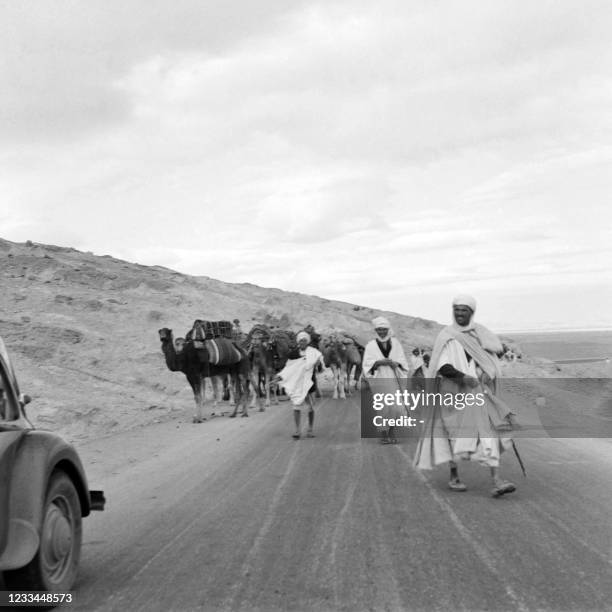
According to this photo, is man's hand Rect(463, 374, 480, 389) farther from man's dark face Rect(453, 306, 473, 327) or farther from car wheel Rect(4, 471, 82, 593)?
car wheel Rect(4, 471, 82, 593)

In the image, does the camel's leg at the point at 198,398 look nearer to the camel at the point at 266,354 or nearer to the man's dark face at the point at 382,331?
the camel at the point at 266,354

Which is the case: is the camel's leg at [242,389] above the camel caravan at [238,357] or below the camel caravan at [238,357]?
below

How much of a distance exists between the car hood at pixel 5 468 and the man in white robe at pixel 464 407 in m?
5.51

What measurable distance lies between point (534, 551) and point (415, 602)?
1564mm

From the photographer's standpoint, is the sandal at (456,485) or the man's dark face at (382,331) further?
the man's dark face at (382,331)

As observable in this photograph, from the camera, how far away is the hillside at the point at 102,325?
23188mm

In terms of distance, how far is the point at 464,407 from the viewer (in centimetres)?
952

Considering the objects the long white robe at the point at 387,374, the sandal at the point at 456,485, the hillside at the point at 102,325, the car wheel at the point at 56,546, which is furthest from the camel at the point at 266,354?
the car wheel at the point at 56,546

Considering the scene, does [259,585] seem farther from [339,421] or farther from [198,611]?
[339,421]

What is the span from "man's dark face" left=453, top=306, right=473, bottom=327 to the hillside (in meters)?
11.6

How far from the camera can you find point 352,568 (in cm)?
630

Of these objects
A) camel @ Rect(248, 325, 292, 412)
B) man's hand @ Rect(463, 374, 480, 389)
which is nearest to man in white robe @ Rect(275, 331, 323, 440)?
man's hand @ Rect(463, 374, 480, 389)

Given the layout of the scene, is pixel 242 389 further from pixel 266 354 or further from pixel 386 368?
pixel 386 368

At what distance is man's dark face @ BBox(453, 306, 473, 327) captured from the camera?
9.75m
